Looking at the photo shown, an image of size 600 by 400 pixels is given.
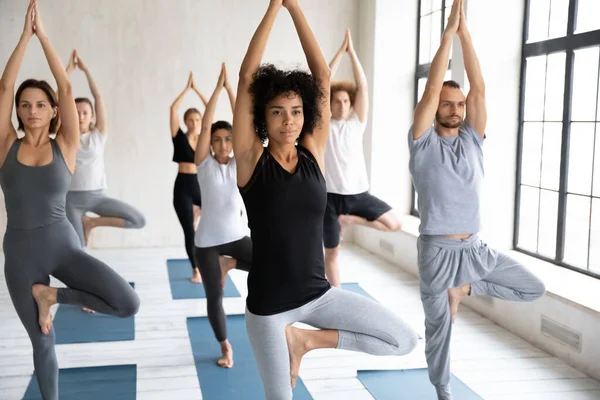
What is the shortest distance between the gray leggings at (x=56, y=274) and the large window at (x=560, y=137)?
300 centimetres

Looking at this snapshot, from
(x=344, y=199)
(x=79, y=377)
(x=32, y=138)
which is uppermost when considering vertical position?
(x=32, y=138)

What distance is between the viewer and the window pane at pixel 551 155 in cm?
468

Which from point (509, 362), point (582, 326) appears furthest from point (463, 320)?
point (582, 326)

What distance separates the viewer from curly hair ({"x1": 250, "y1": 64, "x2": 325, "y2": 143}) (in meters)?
2.36

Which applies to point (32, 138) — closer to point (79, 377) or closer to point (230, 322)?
point (79, 377)

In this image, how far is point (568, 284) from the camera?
13.7 feet

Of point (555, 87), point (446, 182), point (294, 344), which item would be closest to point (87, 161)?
point (446, 182)

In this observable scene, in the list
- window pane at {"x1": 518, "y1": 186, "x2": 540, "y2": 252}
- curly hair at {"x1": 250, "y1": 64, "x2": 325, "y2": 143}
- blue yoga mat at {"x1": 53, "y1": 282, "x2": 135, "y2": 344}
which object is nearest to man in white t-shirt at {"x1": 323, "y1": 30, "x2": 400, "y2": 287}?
window pane at {"x1": 518, "y1": 186, "x2": 540, "y2": 252}

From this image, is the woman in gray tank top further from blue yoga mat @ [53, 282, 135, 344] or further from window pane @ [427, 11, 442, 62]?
window pane @ [427, 11, 442, 62]

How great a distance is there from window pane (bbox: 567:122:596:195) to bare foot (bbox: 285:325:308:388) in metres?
2.76

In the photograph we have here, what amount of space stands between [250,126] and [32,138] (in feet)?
3.91

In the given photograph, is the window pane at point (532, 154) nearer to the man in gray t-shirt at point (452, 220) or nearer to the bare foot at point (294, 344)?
the man in gray t-shirt at point (452, 220)

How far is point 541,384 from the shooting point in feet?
12.0

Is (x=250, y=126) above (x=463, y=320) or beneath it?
above
